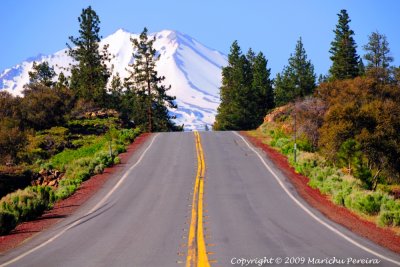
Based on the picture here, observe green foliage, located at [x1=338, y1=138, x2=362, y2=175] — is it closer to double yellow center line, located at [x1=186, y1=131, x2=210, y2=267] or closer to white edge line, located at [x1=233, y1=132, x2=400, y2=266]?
white edge line, located at [x1=233, y1=132, x2=400, y2=266]

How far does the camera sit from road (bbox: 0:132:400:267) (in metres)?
12.0

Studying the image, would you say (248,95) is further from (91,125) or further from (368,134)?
(368,134)

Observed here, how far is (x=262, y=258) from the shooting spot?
447 inches

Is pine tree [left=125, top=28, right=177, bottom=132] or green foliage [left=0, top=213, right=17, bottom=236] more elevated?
pine tree [left=125, top=28, right=177, bottom=132]

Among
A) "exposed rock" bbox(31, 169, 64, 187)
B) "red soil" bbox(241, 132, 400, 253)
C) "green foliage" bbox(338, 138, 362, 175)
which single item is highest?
"green foliage" bbox(338, 138, 362, 175)

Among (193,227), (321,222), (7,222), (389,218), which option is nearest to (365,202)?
(389,218)

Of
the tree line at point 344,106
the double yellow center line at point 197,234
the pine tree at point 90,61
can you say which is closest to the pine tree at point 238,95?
the tree line at point 344,106

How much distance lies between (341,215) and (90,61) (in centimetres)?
5375

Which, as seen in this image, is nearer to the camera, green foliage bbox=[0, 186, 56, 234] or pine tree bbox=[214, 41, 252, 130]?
green foliage bbox=[0, 186, 56, 234]

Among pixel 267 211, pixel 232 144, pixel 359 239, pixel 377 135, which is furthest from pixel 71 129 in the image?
pixel 359 239

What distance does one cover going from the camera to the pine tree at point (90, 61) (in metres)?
66.3

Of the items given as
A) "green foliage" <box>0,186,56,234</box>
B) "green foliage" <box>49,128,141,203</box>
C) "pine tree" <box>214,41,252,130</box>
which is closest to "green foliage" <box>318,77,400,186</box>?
"green foliage" <box>49,128,141,203</box>

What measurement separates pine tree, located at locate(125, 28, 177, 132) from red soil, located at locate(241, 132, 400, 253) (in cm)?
3709

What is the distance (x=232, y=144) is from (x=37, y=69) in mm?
45396
